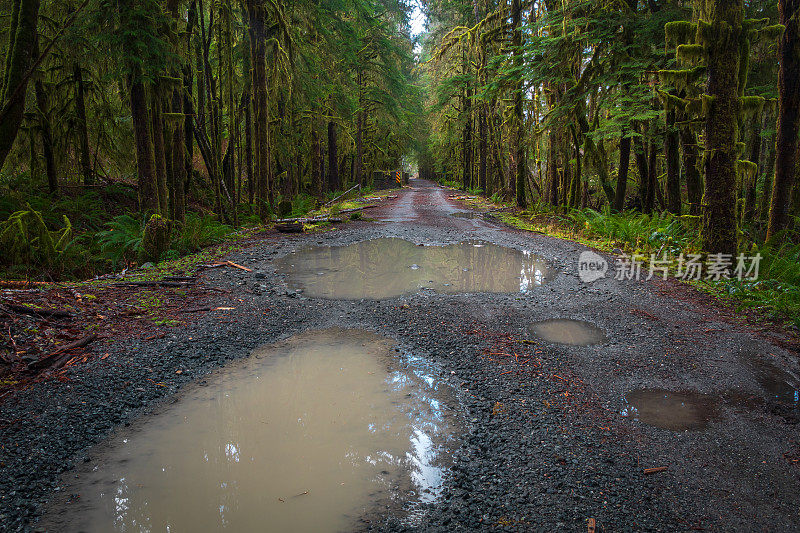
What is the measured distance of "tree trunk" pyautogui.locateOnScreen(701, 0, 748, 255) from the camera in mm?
6680

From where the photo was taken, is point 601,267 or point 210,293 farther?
point 601,267

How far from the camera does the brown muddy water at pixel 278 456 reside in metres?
2.39

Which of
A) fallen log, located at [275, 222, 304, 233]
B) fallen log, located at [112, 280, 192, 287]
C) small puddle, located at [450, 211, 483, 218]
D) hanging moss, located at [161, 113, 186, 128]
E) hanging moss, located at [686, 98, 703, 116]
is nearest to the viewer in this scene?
fallen log, located at [112, 280, 192, 287]

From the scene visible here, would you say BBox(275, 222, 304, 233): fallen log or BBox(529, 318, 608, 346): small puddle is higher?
BBox(275, 222, 304, 233): fallen log

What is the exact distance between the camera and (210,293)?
620 cm

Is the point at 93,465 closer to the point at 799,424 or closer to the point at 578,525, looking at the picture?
the point at 578,525

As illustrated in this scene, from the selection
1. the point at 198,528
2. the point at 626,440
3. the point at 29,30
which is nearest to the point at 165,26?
the point at 29,30

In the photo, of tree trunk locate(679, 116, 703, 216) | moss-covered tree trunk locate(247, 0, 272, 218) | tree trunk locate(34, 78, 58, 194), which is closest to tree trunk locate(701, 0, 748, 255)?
tree trunk locate(679, 116, 703, 216)

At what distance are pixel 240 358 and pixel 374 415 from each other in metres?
1.76

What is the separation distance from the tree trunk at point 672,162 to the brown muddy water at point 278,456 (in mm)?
10151

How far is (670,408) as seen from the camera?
3.39 metres

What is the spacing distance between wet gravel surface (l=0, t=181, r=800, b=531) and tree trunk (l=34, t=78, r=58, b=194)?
925 cm

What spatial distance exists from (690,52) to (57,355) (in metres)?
9.30

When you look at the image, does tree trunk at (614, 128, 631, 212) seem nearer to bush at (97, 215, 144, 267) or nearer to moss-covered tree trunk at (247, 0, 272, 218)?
moss-covered tree trunk at (247, 0, 272, 218)
